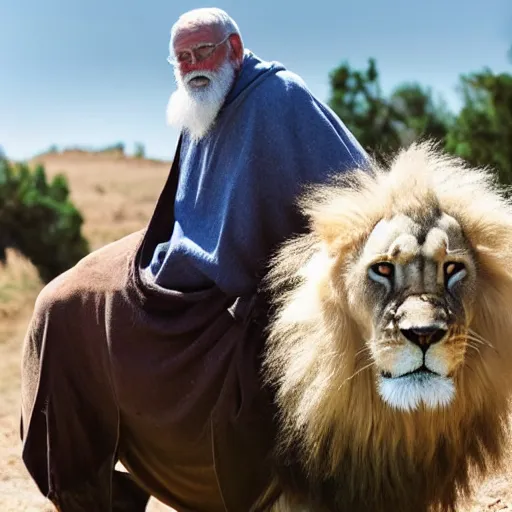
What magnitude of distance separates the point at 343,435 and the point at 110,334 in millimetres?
1008

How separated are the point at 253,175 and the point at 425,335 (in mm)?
972

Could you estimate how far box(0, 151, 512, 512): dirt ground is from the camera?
5.16 m

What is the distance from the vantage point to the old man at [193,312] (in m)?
3.33

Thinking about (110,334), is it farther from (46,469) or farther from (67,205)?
(67,205)

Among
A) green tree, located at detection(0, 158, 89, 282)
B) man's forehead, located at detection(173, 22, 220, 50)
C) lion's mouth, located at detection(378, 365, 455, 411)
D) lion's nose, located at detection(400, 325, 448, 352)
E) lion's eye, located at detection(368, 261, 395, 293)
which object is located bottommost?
green tree, located at detection(0, 158, 89, 282)

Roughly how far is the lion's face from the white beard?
925 mm

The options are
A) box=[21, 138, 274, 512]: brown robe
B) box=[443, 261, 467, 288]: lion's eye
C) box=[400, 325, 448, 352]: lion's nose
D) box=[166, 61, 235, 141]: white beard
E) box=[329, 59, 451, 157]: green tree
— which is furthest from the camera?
box=[329, 59, 451, 157]: green tree

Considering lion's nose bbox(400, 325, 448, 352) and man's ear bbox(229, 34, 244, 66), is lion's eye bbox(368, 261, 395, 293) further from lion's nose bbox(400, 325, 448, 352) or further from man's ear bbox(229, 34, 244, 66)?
man's ear bbox(229, 34, 244, 66)

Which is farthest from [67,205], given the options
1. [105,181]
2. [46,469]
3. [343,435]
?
[105,181]

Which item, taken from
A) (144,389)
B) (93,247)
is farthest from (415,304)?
(93,247)

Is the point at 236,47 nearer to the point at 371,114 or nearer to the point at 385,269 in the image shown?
the point at 385,269

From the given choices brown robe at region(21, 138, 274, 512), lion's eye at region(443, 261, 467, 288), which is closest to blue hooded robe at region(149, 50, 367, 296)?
brown robe at region(21, 138, 274, 512)

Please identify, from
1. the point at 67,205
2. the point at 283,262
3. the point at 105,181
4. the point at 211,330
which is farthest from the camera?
the point at 105,181

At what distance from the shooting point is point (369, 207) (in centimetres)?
297
